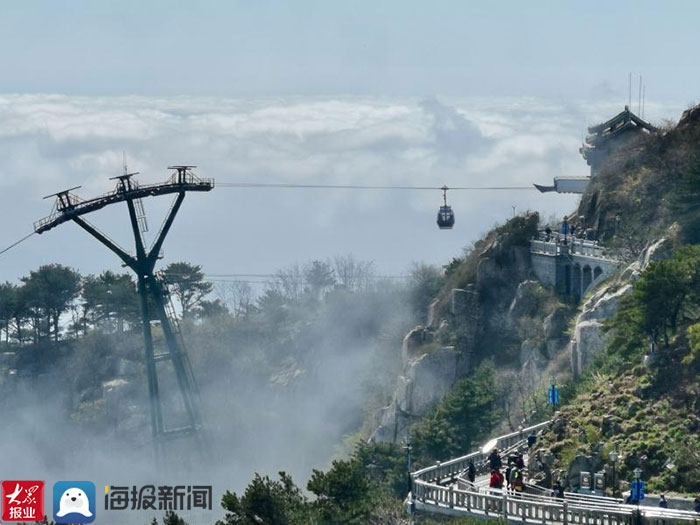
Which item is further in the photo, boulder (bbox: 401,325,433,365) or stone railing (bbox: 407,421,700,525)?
boulder (bbox: 401,325,433,365)

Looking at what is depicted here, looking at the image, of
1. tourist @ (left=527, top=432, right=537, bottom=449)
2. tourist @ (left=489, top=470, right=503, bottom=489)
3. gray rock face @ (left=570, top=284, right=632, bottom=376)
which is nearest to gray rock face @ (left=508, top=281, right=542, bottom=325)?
gray rock face @ (left=570, top=284, right=632, bottom=376)

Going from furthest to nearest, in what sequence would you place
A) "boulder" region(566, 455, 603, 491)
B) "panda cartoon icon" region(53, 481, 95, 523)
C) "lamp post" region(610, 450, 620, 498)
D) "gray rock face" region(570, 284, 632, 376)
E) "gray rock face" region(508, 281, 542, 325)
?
1. "gray rock face" region(508, 281, 542, 325)
2. "gray rock face" region(570, 284, 632, 376)
3. "panda cartoon icon" region(53, 481, 95, 523)
4. "boulder" region(566, 455, 603, 491)
5. "lamp post" region(610, 450, 620, 498)

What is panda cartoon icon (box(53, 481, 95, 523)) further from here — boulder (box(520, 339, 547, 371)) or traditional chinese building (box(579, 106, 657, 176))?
traditional chinese building (box(579, 106, 657, 176))

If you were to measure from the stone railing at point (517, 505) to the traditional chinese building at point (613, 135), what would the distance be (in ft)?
183

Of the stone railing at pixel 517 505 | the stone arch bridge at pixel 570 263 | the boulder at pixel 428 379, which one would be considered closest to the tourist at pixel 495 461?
the stone railing at pixel 517 505

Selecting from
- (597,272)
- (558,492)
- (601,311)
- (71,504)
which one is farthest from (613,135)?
(558,492)

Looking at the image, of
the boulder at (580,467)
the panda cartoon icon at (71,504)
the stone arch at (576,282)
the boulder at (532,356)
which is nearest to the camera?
the boulder at (580,467)

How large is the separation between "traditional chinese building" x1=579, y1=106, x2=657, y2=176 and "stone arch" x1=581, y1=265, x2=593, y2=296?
42.7 ft

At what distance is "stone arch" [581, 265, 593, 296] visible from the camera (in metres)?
117

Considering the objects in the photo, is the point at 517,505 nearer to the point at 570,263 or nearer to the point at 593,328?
the point at 593,328

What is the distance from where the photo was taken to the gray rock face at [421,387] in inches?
4909

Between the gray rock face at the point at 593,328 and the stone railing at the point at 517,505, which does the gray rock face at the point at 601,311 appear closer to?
the gray rock face at the point at 593,328

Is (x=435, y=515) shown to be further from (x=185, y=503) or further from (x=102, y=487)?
(x=102, y=487)

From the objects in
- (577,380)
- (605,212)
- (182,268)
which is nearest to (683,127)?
(605,212)
